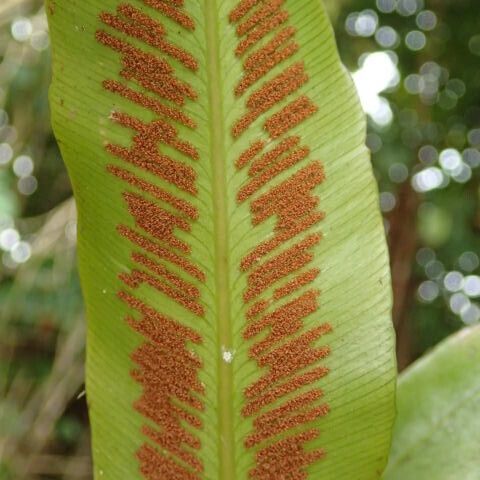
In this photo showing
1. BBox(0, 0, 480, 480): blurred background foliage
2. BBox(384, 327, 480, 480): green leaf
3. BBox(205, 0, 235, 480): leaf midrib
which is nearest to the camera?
BBox(205, 0, 235, 480): leaf midrib

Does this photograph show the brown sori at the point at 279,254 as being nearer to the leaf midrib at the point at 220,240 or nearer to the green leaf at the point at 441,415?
the leaf midrib at the point at 220,240

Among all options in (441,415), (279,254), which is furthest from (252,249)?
(441,415)

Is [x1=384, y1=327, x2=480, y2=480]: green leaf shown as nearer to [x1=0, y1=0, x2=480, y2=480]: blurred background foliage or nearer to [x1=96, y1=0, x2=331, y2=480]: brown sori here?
[x1=96, y1=0, x2=331, y2=480]: brown sori

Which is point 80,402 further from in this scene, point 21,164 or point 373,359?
point 373,359

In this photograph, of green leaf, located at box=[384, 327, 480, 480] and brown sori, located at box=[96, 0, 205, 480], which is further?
green leaf, located at box=[384, 327, 480, 480]

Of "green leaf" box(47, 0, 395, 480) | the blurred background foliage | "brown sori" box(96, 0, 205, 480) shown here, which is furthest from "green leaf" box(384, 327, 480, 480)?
the blurred background foliage

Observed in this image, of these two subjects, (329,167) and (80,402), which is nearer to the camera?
(329,167)

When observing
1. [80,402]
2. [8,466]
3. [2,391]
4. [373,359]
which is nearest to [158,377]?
[373,359]
